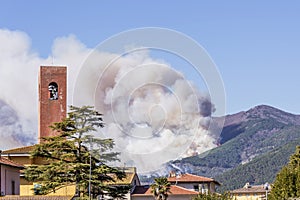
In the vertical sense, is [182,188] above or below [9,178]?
above

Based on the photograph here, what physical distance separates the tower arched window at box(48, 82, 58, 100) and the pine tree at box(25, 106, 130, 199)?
18.4 m

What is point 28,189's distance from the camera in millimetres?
64750

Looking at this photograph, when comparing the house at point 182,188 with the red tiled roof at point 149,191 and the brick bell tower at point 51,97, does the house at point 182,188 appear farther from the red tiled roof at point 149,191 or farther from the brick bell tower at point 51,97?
the brick bell tower at point 51,97

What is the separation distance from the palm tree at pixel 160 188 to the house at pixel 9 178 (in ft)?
80.0

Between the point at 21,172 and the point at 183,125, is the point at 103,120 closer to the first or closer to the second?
the point at 183,125

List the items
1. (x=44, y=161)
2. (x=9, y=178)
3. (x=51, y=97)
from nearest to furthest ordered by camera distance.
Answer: (x=9, y=178)
(x=44, y=161)
(x=51, y=97)

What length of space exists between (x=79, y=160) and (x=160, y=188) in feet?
101

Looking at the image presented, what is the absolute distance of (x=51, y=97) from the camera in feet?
246

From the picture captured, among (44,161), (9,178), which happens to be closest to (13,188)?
(9,178)

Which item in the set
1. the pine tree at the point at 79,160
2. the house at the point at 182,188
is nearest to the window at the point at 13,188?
the pine tree at the point at 79,160

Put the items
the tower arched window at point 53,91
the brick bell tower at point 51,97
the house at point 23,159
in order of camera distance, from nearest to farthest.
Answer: the house at point 23,159 < the brick bell tower at point 51,97 < the tower arched window at point 53,91

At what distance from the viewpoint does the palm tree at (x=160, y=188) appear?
83256 millimetres

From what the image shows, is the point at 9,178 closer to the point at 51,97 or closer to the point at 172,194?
the point at 51,97

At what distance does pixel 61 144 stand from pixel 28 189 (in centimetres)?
1113
